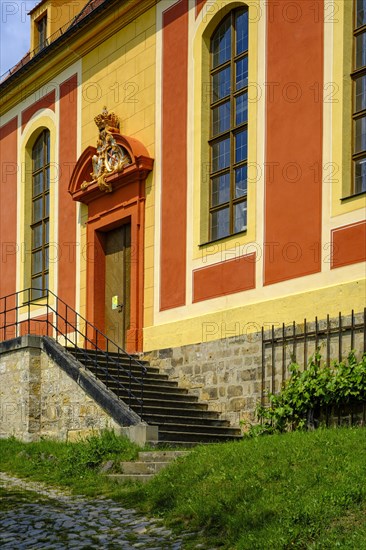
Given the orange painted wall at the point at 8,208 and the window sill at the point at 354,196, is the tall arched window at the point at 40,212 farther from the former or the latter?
the window sill at the point at 354,196

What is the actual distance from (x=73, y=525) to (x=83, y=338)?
10121mm

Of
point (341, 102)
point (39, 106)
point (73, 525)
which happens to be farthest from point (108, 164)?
point (73, 525)

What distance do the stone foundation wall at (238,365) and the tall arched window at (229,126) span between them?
6.71 ft

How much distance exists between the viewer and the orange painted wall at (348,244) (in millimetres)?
14289

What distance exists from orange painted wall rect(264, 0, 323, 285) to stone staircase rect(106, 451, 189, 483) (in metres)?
3.58

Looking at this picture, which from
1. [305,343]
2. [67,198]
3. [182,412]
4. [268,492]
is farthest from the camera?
[67,198]

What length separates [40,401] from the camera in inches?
681

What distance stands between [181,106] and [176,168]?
1137mm

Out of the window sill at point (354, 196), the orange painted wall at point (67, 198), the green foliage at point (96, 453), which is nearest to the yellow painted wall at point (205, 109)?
the window sill at point (354, 196)

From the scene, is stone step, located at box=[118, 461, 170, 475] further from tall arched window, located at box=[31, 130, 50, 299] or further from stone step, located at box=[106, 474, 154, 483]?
tall arched window, located at box=[31, 130, 50, 299]

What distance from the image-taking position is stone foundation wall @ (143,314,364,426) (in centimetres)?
1476

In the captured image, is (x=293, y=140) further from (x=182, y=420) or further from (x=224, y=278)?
(x=182, y=420)

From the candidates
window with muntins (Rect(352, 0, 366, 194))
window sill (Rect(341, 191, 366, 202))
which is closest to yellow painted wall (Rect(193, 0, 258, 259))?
window with muntins (Rect(352, 0, 366, 194))

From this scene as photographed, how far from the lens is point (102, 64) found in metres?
21.7
